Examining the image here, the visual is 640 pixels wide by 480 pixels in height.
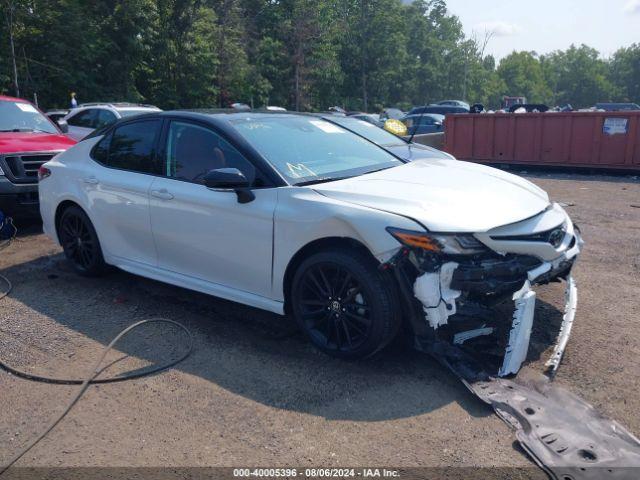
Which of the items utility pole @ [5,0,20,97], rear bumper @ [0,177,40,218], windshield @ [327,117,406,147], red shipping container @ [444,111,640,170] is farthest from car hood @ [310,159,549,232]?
utility pole @ [5,0,20,97]

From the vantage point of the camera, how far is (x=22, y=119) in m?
8.71

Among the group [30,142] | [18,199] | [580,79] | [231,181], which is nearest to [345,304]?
[231,181]

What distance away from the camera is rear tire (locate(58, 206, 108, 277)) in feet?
17.8

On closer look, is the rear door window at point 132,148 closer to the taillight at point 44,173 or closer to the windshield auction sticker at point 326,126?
the taillight at point 44,173

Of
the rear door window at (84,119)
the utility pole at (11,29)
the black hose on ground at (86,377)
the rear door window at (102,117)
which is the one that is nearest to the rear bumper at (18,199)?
the black hose on ground at (86,377)

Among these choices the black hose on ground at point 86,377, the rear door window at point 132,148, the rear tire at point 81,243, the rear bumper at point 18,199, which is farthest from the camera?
the rear bumper at point 18,199

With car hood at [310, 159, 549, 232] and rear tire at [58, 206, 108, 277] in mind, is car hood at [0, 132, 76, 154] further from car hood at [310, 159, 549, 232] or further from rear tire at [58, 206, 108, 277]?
car hood at [310, 159, 549, 232]

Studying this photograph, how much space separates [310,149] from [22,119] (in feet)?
20.3

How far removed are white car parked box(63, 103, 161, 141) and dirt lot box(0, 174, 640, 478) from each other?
23.6 feet

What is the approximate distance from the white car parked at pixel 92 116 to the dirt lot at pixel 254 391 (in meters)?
7.20

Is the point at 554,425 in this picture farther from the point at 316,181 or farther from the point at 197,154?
the point at 197,154

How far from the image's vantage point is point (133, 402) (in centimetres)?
341

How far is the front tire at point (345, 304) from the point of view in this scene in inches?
138

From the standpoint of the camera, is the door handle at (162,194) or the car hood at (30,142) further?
the car hood at (30,142)
